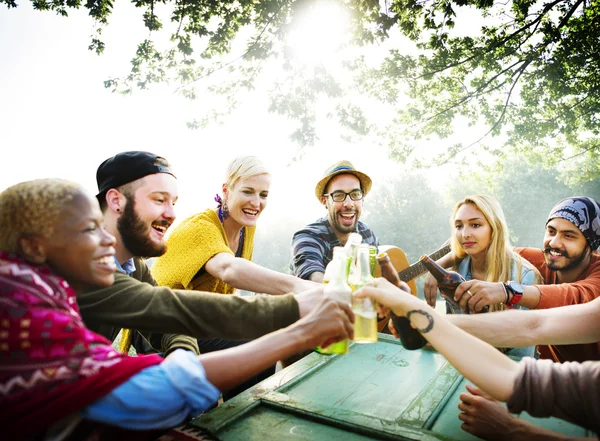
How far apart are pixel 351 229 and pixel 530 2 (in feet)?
22.3

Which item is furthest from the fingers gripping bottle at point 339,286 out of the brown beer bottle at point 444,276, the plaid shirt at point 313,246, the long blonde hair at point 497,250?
the long blonde hair at point 497,250

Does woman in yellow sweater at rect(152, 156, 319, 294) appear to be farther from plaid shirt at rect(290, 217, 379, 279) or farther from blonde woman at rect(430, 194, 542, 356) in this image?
blonde woman at rect(430, 194, 542, 356)

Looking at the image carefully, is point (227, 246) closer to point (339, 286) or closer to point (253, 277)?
point (253, 277)

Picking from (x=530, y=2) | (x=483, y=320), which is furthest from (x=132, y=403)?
(x=530, y=2)

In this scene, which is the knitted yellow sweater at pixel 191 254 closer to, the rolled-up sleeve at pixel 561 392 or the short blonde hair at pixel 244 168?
the short blonde hair at pixel 244 168

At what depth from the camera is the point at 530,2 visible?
290 inches

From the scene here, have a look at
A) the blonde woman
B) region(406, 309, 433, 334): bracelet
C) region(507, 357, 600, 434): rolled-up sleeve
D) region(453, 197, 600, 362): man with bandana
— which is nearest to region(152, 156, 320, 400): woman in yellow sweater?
A: region(406, 309, 433, 334): bracelet

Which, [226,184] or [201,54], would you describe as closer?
[226,184]

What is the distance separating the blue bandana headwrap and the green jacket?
9.58 ft

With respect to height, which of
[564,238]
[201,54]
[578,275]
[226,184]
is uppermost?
[201,54]

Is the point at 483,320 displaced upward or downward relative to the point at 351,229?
downward

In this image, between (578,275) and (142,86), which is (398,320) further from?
(142,86)

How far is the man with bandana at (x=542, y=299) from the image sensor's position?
1.64 metres

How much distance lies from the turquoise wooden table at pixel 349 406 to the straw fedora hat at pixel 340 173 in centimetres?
239
